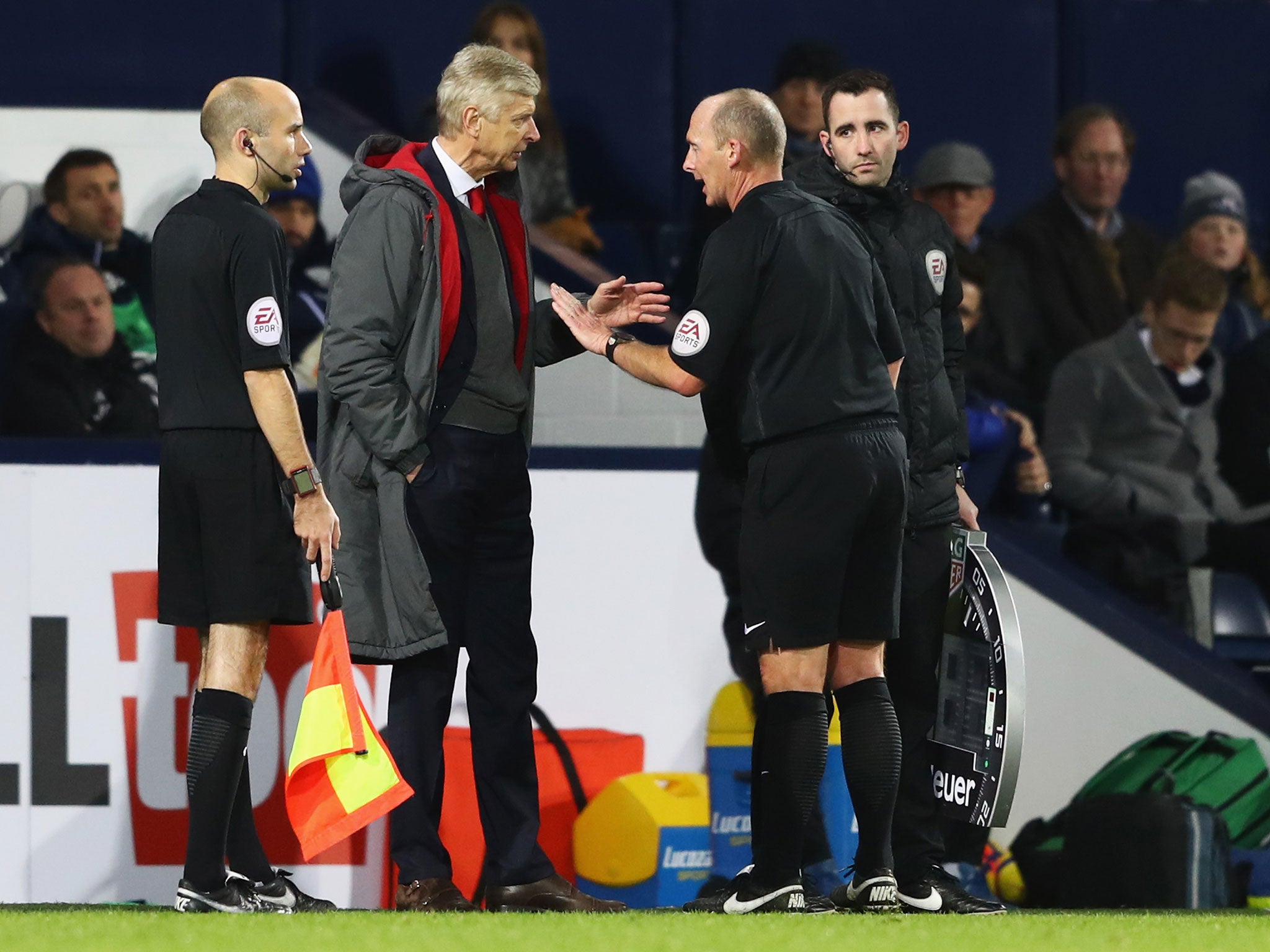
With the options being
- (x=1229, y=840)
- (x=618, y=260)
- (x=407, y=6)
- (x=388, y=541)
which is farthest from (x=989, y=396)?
(x=388, y=541)

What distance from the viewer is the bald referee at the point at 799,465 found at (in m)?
4.54

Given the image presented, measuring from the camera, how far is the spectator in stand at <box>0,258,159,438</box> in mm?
6387

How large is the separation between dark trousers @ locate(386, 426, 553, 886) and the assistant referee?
0.91 ft

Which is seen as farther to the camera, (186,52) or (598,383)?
(186,52)

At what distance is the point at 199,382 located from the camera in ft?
15.2

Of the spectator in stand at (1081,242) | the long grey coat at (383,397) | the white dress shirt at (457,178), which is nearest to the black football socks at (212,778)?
the long grey coat at (383,397)

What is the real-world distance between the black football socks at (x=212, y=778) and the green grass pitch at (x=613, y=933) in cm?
14

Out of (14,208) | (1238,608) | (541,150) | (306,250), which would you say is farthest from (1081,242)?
(14,208)

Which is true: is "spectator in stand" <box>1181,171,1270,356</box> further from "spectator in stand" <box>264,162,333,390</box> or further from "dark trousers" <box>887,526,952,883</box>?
"dark trousers" <box>887,526,952,883</box>

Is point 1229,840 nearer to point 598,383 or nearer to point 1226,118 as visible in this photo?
point 598,383

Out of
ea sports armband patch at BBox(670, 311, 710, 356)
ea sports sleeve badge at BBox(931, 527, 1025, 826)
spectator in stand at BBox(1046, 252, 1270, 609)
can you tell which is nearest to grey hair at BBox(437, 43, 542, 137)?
ea sports armband patch at BBox(670, 311, 710, 356)

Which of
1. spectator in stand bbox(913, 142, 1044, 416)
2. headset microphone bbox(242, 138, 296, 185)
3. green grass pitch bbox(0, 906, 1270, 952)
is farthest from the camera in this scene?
spectator in stand bbox(913, 142, 1044, 416)

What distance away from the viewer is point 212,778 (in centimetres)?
459

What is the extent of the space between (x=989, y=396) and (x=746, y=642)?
3273 mm
